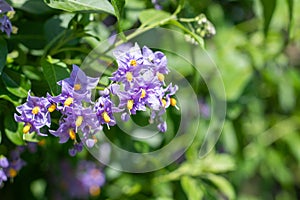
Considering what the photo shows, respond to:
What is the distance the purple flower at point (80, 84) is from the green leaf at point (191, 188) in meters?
0.55

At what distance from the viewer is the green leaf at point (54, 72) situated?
37.5 inches

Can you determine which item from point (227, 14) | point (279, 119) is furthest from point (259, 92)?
point (227, 14)

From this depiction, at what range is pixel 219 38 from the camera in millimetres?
1834

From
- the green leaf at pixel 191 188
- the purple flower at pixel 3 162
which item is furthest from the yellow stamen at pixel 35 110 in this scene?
the green leaf at pixel 191 188

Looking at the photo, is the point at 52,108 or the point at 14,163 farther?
the point at 14,163

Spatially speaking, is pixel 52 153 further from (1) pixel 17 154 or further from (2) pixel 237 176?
(2) pixel 237 176

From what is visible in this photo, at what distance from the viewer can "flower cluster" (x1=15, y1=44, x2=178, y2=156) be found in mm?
884

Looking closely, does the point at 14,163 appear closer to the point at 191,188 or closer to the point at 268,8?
the point at 191,188

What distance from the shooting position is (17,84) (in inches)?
41.1

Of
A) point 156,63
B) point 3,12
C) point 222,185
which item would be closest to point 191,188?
point 222,185

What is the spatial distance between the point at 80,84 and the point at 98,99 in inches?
1.5

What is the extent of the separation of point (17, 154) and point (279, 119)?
1.16 meters

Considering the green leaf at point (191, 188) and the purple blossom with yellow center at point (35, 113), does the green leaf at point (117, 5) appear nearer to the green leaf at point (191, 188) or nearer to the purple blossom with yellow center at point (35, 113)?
the purple blossom with yellow center at point (35, 113)

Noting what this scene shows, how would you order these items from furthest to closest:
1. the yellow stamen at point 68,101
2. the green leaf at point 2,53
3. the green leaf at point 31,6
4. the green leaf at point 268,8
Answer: the green leaf at point 268,8 → the green leaf at point 31,6 → the green leaf at point 2,53 → the yellow stamen at point 68,101
